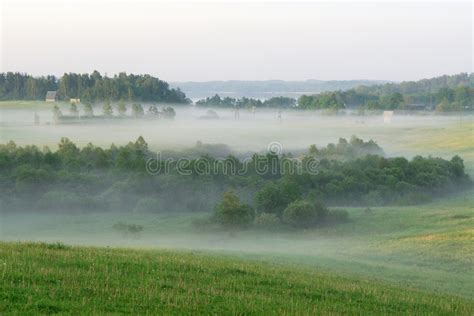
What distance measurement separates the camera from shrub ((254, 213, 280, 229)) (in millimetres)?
59312

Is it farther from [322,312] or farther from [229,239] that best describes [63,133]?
[322,312]

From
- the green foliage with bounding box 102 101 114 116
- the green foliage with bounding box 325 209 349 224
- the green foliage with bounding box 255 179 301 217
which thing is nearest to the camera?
the green foliage with bounding box 325 209 349 224

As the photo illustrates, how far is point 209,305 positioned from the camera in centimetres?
1327

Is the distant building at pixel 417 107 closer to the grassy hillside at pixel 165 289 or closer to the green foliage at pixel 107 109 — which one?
the green foliage at pixel 107 109

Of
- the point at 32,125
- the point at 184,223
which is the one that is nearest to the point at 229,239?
the point at 184,223

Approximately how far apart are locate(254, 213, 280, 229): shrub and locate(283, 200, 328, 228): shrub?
3.41 ft

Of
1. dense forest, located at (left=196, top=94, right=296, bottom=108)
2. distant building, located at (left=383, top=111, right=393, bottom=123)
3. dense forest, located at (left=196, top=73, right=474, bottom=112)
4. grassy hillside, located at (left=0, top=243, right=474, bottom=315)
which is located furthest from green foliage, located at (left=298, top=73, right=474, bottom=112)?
grassy hillside, located at (left=0, top=243, right=474, bottom=315)

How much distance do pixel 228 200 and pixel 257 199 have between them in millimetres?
5612

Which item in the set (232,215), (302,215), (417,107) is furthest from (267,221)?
(417,107)

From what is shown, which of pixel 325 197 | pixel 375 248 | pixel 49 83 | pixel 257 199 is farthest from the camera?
pixel 49 83

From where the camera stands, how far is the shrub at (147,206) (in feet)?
235

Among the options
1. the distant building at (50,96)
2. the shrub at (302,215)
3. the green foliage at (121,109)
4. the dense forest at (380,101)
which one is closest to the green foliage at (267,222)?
the shrub at (302,215)

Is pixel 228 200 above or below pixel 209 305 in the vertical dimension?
below

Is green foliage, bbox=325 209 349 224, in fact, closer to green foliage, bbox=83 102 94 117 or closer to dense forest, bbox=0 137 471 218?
dense forest, bbox=0 137 471 218
